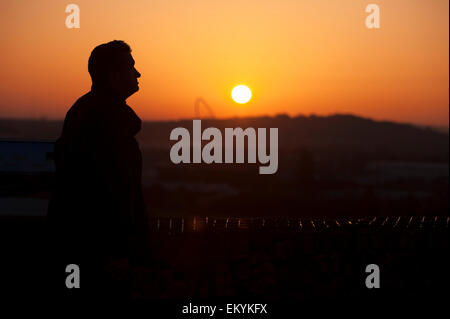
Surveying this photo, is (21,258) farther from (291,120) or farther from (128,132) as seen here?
(291,120)

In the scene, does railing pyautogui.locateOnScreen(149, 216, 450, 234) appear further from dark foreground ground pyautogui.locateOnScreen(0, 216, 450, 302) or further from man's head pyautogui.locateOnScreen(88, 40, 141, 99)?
man's head pyautogui.locateOnScreen(88, 40, 141, 99)

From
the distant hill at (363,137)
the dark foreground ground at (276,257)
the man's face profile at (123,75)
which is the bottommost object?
the dark foreground ground at (276,257)

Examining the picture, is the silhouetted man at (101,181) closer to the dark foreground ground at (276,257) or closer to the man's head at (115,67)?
the man's head at (115,67)

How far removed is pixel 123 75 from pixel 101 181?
60 cm

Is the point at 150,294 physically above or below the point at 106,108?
below

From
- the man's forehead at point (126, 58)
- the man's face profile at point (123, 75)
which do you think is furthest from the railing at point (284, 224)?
the man's forehead at point (126, 58)

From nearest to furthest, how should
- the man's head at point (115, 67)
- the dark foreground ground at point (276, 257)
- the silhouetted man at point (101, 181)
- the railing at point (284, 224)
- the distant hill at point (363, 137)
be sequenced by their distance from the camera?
the silhouetted man at point (101, 181) → the man's head at point (115, 67) → the dark foreground ground at point (276, 257) → the railing at point (284, 224) → the distant hill at point (363, 137)

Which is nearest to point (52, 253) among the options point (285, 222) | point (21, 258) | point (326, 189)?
point (21, 258)

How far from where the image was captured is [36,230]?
5105mm

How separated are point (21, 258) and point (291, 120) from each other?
65.9 metres

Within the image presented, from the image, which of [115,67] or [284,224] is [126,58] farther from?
[284,224]

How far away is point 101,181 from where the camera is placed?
3832 millimetres

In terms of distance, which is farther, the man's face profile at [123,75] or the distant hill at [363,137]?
the distant hill at [363,137]

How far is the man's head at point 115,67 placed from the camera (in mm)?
3941
